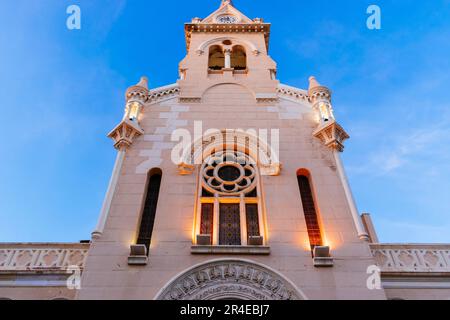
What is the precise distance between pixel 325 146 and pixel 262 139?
298cm

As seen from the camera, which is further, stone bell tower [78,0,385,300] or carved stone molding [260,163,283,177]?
carved stone molding [260,163,283,177]

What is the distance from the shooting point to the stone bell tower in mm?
12727

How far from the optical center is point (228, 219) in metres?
15.4

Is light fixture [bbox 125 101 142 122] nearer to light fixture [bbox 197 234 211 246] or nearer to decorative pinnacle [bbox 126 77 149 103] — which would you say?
decorative pinnacle [bbox 126 77 149 103]

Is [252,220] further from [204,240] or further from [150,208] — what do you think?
[150,208]

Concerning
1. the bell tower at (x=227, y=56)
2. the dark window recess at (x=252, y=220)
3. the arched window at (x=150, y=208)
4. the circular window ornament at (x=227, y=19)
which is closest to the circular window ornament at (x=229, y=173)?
the dark window recess at (x=252, y=220)

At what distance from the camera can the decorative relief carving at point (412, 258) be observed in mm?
13531

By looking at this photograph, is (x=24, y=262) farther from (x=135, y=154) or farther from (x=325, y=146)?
(x=325, y=146)

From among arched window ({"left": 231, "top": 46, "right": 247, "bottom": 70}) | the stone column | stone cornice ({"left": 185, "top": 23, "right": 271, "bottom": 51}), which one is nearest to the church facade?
the stone column

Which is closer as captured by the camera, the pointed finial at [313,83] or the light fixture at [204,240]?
the light fixture at [204,240]

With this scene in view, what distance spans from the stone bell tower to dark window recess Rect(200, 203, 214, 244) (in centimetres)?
5

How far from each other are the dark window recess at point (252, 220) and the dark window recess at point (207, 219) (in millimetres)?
1480

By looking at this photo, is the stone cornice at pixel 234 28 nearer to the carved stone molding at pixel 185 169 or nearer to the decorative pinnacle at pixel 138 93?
the decorative pinnacle at pixel 138 93

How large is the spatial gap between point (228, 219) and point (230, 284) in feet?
10.8
